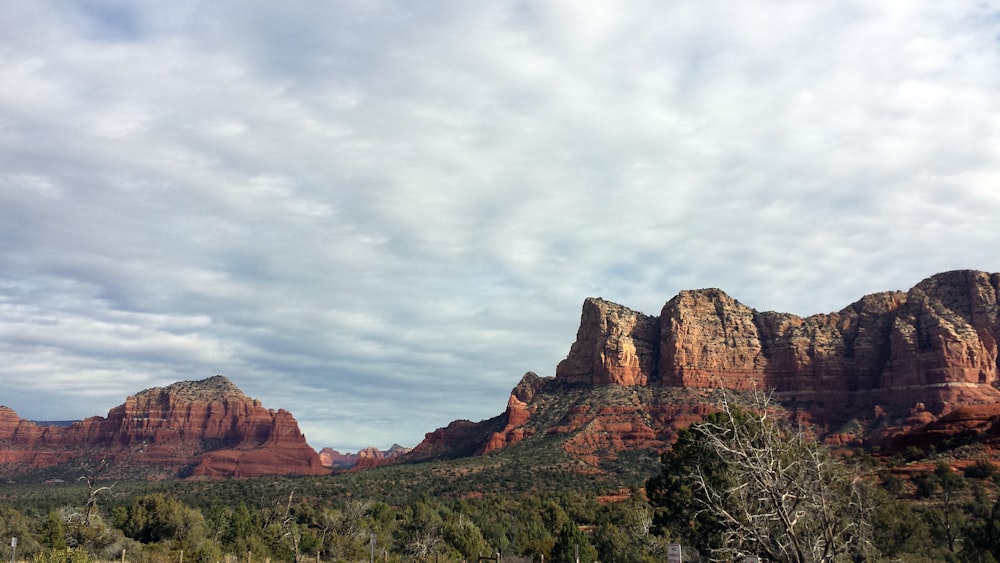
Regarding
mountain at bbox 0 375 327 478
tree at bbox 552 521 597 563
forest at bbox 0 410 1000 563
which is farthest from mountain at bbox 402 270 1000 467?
tree at bbox 552 521 597 563

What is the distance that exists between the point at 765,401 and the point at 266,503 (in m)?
62.8

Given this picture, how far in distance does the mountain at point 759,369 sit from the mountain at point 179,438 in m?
55.8

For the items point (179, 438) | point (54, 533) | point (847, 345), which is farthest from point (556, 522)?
point (179, 438)

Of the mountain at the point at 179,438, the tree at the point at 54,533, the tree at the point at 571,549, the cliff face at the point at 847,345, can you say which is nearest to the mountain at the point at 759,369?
the cliff face at the point at 847,345

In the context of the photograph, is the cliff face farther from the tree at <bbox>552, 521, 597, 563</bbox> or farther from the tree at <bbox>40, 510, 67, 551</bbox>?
the tree at <bbox>40, 510, 67, 551</bbox>

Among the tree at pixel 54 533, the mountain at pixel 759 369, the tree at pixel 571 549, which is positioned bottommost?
the tree at pixel 571 549

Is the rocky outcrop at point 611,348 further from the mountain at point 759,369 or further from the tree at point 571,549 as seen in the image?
the tree at point 571,549

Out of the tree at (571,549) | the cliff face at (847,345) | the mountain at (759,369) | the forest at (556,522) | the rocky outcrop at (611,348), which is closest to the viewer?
the forest at (556,522)

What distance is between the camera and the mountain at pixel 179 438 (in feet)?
540

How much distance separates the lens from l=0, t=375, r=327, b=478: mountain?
6476 inches

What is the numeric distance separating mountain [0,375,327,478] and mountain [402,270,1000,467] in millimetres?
55798

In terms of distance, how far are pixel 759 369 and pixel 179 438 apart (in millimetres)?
142027

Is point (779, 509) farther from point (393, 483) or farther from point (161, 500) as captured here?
point (393, 483)

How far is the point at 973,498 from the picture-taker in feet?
157
